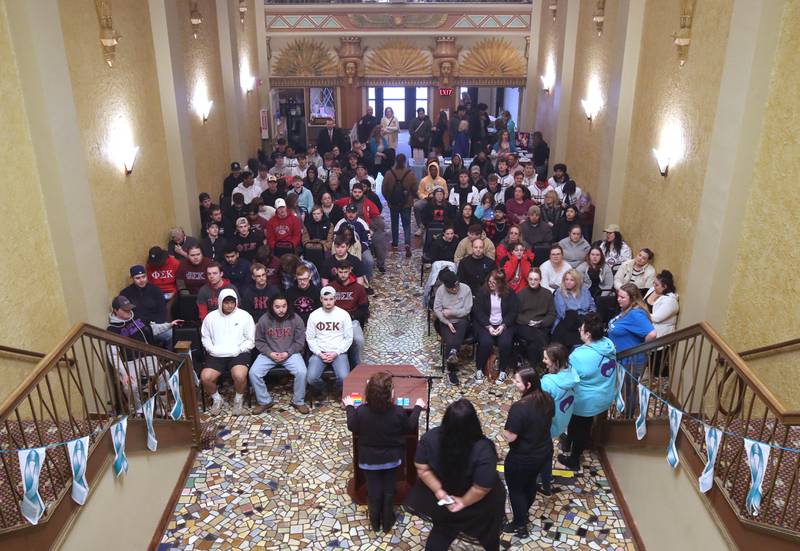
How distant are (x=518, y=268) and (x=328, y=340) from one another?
8.75 feet

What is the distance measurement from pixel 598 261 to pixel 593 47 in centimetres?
485

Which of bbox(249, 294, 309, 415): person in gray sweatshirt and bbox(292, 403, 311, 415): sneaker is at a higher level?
bbox(249, 294, 309, 415): person in gray sweatshirt

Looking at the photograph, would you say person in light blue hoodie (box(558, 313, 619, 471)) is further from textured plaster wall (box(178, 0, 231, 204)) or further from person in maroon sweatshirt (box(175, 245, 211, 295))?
textured plaster wall (box(178, 0, 231, 204))

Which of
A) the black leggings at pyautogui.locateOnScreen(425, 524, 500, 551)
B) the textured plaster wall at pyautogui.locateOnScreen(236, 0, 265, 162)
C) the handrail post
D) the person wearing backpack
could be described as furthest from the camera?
the textured plaster wall at pyautogui.locateOnScreen(236, 0, 265, 162)

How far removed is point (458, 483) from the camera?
417cm

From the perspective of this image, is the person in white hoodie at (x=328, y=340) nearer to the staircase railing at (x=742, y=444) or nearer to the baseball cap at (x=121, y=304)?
the baseball cap at (x=121, y=304)

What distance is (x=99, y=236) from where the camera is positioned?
7090mm

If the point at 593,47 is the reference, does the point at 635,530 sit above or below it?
below

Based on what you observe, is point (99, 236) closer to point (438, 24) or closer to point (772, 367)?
point (772, 367)

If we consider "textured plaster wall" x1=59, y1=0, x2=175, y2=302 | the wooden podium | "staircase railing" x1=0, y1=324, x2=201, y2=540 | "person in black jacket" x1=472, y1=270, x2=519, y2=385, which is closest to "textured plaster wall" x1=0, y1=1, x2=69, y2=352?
"staircase railing" x1=0, y1=324, x2=201, y2=540

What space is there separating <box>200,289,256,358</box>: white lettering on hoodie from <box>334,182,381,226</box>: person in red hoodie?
3844 millimetres

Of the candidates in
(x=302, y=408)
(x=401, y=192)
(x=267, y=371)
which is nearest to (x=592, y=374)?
(x=302, y=408)

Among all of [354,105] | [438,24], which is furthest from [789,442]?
[354,105]

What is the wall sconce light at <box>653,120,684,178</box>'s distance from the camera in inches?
302
